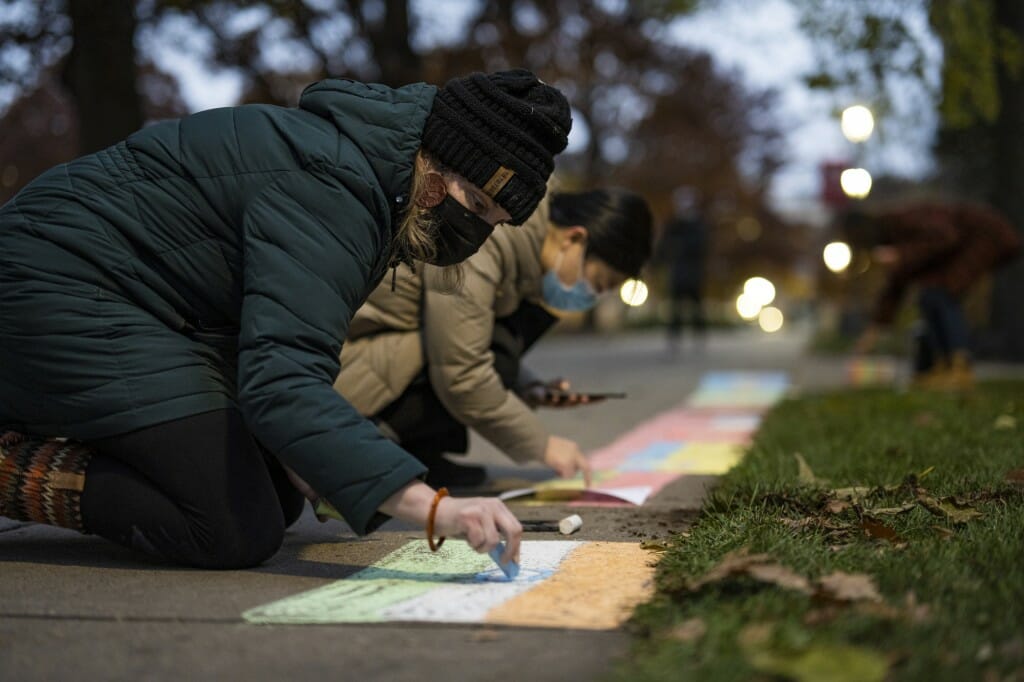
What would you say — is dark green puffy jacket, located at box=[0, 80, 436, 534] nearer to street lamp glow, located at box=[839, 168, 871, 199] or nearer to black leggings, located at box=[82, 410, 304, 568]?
black leggings, located at box=[82, 410, 304, 568]

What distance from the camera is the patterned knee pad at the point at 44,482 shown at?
9.61 feet

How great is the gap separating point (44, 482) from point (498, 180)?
4.26ft

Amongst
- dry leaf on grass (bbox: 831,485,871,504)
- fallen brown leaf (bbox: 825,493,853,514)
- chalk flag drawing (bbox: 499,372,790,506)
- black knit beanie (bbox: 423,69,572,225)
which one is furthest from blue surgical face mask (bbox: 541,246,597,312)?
black knit beanie (bbox: 423,69,572,225)

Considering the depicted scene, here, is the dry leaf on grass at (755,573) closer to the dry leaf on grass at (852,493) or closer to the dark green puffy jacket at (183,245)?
the dark green puffy jacket at (183,245)

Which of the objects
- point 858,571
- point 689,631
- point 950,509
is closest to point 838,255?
point 950,509

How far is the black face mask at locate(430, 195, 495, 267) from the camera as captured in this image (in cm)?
290

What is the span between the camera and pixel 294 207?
8.76 ft

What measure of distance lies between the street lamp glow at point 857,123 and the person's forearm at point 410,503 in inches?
355

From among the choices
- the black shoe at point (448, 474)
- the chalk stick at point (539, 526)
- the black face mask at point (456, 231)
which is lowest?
the black shoe at point (448, 474)

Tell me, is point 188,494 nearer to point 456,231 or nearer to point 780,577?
point 456,231

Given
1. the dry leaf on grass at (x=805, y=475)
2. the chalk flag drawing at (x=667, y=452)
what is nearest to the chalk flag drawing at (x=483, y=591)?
the dry leaf on grass at (x=805, y=475)

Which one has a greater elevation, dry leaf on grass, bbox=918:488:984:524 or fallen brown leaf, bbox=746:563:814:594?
fallen brown leaf, bbox=746:563:814:594

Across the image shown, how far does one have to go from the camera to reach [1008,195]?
13289 mm

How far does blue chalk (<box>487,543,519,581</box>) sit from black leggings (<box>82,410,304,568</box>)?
0.61m
